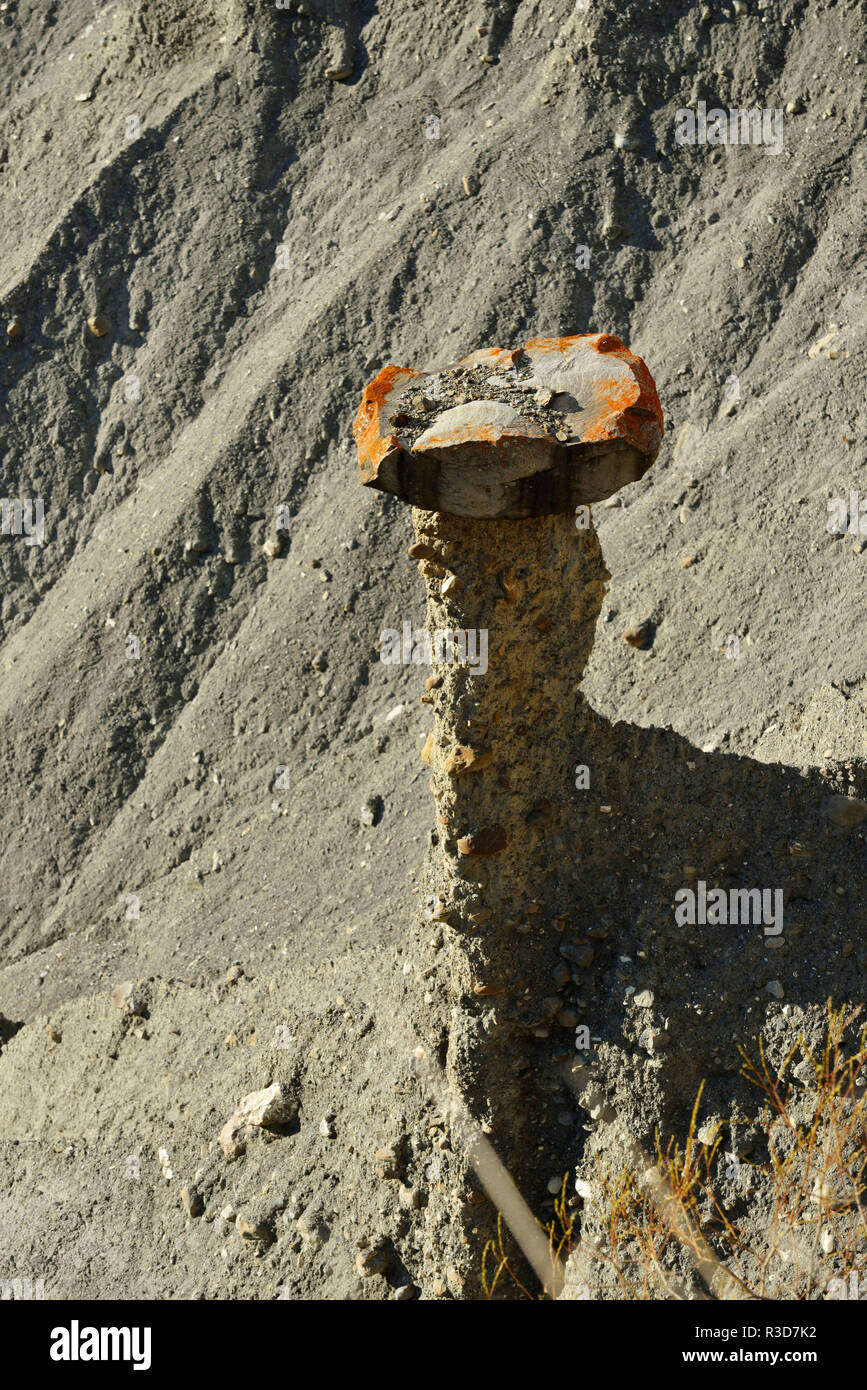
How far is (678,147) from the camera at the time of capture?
30.4 ft

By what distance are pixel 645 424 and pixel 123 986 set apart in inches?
194

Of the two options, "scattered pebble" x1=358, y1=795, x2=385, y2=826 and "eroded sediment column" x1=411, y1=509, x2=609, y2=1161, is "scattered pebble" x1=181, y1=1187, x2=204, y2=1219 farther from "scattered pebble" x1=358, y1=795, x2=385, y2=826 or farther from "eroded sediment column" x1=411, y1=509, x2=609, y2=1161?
"scattered pebble" x1=358, y1=795, x2=385, y2=826

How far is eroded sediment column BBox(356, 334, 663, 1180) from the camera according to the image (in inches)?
175

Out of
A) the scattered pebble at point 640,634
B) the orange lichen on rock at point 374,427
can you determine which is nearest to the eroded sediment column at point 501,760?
the orange lichen on rock at point 374,427

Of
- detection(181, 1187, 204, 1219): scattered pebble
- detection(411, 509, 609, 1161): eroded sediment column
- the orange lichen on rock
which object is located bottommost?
detection(181, 1187, 204, 1219): scattered pebble

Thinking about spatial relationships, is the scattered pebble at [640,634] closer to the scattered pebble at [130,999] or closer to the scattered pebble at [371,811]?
the scattered pebble at [371,811]

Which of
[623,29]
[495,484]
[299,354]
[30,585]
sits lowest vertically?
[30,585]

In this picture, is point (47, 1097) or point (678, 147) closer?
point (47, 1097)

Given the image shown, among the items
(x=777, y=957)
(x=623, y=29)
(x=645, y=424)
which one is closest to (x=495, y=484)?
(x=645, y=424)

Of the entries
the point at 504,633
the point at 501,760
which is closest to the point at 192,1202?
the point at 501,760

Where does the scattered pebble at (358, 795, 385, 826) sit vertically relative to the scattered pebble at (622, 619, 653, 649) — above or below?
below

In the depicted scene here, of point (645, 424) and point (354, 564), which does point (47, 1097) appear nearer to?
point (354, 564)

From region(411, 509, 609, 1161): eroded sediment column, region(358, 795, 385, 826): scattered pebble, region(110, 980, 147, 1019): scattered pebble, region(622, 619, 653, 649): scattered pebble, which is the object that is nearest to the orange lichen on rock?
region(411, 509, 609, 1161): eroded sediment column

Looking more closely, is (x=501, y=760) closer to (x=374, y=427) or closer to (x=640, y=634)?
(x=374, y=427)
